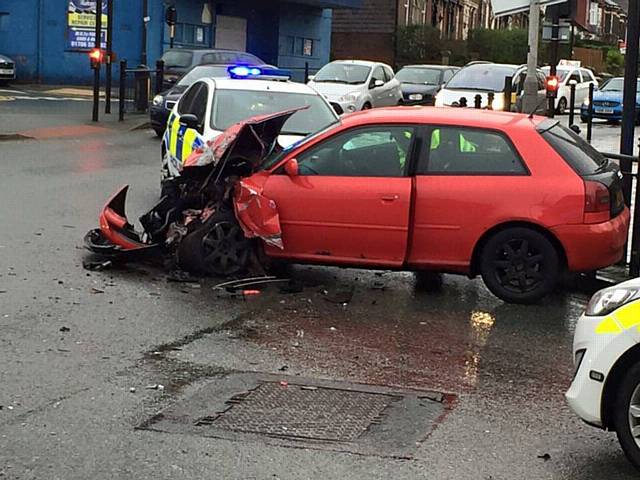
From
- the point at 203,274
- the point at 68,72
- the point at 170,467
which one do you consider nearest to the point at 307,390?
the point at 170,467

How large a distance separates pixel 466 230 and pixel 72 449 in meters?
4.34

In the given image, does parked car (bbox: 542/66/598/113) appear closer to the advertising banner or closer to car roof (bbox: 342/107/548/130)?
the advertising banner

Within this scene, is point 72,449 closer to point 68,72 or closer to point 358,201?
point 358,201

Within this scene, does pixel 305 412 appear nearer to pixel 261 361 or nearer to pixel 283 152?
pixel 261 361

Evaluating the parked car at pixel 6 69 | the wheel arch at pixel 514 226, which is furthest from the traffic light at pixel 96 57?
the wheel arch at pixel 514 226

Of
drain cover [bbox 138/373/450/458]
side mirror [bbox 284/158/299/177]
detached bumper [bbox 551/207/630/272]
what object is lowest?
drain cover [bbox 138/373/450/458]

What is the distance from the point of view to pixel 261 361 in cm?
680

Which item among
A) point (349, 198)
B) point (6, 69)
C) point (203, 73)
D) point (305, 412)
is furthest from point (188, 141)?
point (6, 69)

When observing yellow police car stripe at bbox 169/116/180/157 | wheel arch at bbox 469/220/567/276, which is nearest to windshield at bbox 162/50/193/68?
yellow police car stripe at bbox 169/116/180/157

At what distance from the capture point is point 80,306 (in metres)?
8.00

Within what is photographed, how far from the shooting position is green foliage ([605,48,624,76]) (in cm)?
6063

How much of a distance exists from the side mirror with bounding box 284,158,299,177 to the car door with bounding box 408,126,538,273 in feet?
3.30

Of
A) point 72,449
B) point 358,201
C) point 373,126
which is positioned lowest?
point 72,449

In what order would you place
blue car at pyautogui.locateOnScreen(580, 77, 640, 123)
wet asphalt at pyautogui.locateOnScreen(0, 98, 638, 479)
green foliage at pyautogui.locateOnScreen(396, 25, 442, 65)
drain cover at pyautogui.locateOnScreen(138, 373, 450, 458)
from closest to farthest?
wet asphalt at pyautogui.locateOnScreen(0, 98, 638, 479) < drain cover at pyautogui.locateOnScreen(138, 373, 450, 458) < blue car at pyautogui.locateOnScreen(580, 77, 640, 123) < green foliage at pyautogui.locateOnScreen(396, 25, 442, 65)
